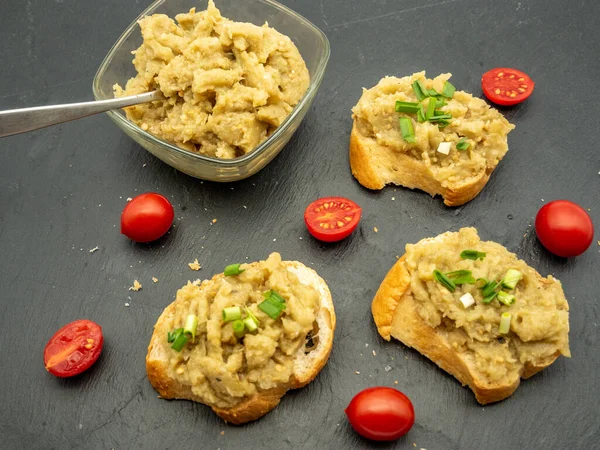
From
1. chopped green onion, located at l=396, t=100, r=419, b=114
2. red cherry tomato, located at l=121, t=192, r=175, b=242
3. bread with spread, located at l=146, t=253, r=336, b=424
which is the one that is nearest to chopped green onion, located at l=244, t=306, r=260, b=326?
bread with spread, located at l=146, t=253, r=336, b=424

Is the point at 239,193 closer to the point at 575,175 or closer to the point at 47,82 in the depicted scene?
the point at 47,82

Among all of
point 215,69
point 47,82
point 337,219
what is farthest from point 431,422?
point 47,82

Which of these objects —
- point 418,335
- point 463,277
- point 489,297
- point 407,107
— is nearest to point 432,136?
point 407,107

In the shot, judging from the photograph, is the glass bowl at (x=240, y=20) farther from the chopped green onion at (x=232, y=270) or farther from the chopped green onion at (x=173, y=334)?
the chopped green onion at (x=173, y=334)

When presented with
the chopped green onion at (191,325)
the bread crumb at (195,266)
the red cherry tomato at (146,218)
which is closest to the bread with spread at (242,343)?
the chopped green onion at (191,325)

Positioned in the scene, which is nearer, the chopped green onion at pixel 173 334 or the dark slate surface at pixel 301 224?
the chopped green onion at pixel 173 334

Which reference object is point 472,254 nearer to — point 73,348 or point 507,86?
point 507,86
